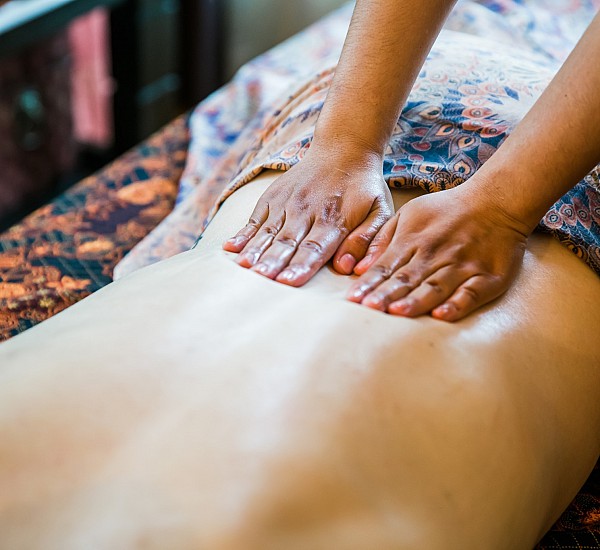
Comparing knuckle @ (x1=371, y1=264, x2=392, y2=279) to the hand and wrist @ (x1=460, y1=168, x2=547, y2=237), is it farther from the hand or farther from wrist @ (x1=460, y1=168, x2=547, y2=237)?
wrist @ (x1=460, y1=168, x2=547, y2=237)

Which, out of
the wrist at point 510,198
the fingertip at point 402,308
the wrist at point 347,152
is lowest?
the fingertip at point 402,308

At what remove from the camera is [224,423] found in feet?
2.14

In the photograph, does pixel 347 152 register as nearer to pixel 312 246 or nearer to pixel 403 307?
pixel 312 246

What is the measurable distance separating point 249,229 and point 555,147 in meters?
0.37

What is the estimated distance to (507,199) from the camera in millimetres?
916

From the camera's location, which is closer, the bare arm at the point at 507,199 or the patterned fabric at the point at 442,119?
the bare arm at the point at 507,199

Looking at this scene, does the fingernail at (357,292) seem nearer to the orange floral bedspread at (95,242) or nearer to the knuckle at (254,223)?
the knuckle at (254,223)

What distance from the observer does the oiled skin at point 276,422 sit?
61 centimetres

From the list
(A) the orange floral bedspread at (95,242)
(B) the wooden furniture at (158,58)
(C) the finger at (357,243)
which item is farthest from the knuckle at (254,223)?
(B) the wooden furniture at (158,58)

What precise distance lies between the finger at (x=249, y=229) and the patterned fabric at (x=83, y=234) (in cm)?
39

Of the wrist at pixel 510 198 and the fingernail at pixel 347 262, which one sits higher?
the wrist at pixel 510 198

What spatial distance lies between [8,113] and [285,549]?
90.2 inches

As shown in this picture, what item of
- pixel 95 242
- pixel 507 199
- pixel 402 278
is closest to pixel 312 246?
pixel 402 278

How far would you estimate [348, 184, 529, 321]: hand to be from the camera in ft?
2.71
